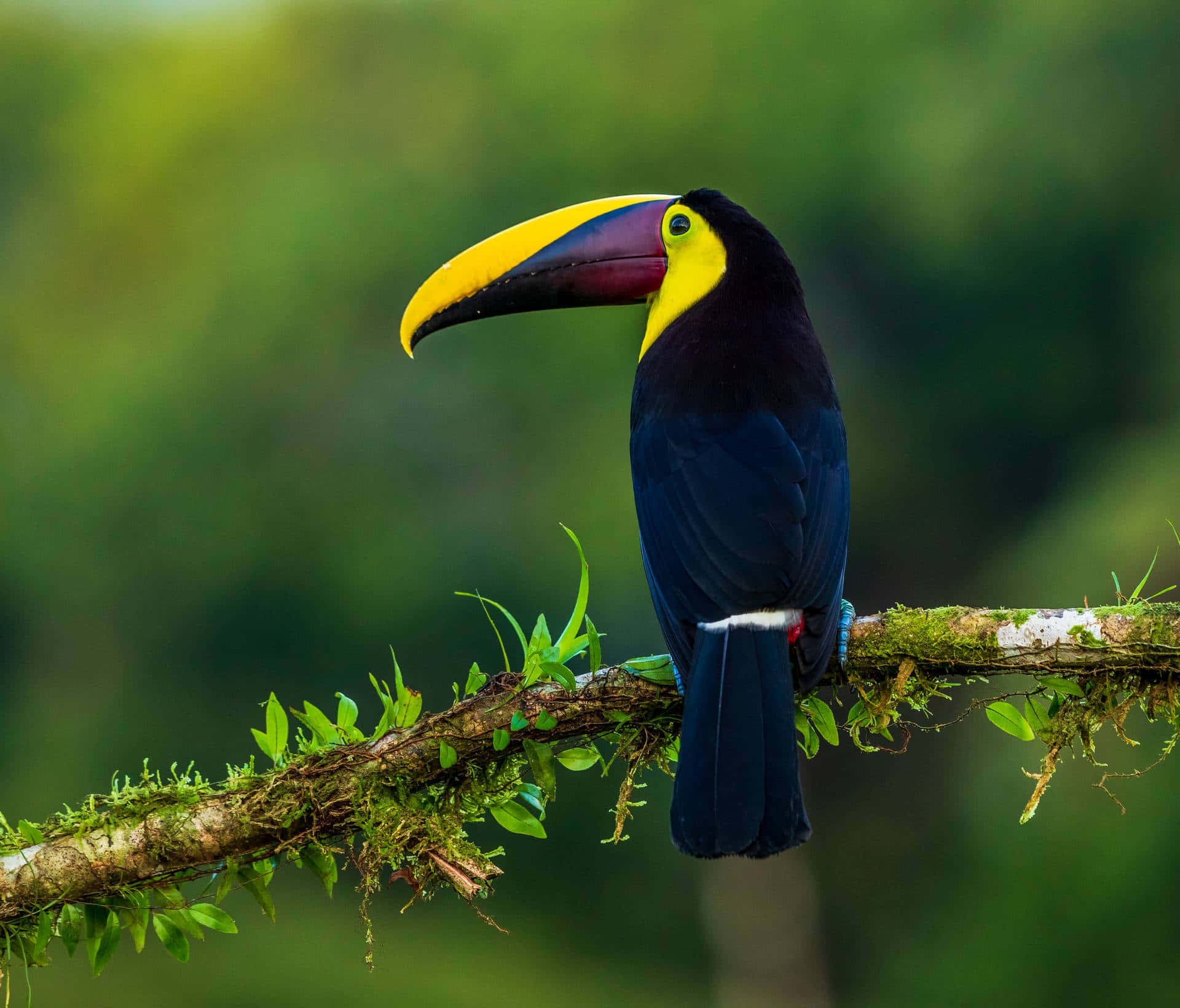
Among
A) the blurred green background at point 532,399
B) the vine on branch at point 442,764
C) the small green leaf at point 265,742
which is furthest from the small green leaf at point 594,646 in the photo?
the blurred green background at point 532,399

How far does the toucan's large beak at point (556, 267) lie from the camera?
3020 mm

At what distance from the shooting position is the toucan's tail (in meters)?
1.91

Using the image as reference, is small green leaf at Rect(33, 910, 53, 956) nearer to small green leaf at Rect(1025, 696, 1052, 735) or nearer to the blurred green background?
small green leaf at Rect(1025, 696, 1052, 735)

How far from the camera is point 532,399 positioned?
1039 centimetres

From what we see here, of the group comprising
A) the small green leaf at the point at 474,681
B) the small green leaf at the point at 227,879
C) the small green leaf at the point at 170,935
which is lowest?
the small green leaf at the point at 170,935

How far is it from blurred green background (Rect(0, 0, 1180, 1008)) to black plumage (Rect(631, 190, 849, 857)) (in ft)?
18.7

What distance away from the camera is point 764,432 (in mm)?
2396

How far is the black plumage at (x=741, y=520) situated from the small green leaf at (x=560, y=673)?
192 millimetres

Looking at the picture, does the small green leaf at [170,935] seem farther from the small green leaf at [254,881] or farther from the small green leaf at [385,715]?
the small green leaf at [385,715]

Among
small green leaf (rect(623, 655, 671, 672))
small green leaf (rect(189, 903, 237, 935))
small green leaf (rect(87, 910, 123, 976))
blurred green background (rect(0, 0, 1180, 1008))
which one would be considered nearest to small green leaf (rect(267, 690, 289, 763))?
small green leaf (rect(189, 903, 237, 935))

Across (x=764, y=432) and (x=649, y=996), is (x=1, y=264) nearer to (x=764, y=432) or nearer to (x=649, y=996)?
(x=649, y=996)

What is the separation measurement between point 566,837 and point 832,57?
7.76m

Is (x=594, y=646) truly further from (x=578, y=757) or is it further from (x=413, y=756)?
(x=413, y=756)

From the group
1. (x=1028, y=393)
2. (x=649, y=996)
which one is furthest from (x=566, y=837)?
(x=1028, y=393)
